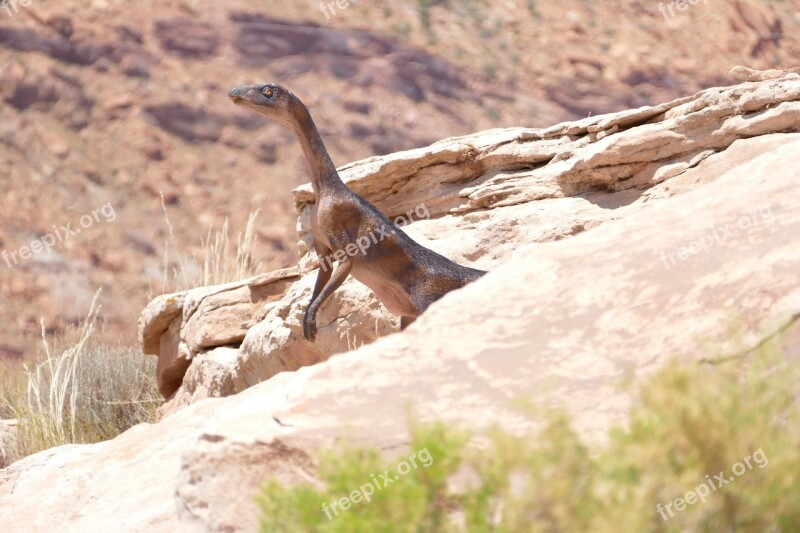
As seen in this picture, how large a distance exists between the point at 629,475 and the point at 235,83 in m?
20.3

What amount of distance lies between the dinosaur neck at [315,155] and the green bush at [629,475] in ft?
11.4

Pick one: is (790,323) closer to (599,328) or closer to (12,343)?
(599,328)

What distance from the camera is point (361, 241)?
5.43 metres

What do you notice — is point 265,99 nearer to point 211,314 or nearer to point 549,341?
point 211,314

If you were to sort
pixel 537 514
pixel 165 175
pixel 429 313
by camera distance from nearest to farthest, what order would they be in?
pixel 537 514
pixel 429 313
pixel 165 175

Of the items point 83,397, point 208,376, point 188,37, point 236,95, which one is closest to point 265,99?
point 236,95

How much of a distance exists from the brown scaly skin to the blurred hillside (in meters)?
12.1

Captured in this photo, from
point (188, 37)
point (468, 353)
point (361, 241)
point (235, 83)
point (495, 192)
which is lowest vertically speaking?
point (235, 83)

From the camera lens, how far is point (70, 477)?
447 cm

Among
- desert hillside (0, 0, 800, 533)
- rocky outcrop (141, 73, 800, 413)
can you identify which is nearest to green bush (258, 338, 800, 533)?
desert hillside (0, 0, 800, 533)

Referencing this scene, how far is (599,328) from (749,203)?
2.72 feet

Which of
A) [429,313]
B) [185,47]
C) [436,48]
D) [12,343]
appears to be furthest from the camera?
[436,48]

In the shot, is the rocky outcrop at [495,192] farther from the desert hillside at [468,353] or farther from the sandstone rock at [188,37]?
the sandstone rock at [188,37]

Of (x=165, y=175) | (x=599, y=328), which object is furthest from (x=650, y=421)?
(x=165, y=175)
